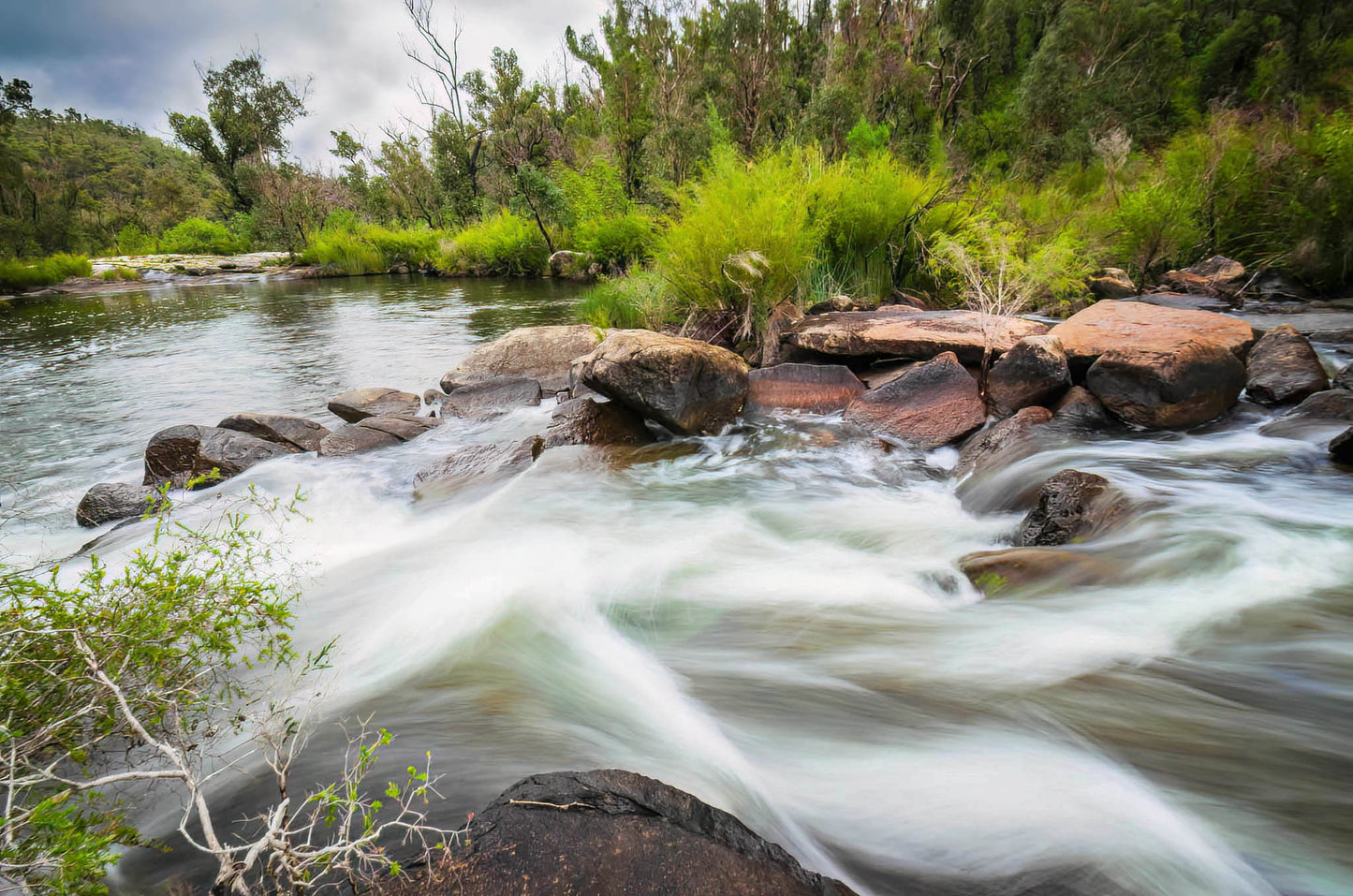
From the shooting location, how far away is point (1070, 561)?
2.77m

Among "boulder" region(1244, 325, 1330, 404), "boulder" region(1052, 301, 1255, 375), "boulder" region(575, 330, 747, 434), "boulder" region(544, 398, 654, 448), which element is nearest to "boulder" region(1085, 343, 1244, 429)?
"boulder" region(1052, 301, 1255, 375)

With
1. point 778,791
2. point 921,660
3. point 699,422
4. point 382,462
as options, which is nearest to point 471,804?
point 778,791

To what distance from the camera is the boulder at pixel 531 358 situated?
24.5 feet

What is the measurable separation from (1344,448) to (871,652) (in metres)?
3.27

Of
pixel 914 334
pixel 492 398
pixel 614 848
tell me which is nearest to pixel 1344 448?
pixel 914 334

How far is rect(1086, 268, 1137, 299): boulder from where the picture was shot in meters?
8.16

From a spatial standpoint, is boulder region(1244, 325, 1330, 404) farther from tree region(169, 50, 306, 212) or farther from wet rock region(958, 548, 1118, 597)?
tree region(169, 50, 306, 212)

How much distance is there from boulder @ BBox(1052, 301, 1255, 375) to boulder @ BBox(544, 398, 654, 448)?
11.6 ft

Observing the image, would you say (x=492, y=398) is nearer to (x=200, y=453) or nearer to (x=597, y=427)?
(x=597, y=427)

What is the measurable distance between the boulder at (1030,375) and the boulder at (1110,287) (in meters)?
4.49

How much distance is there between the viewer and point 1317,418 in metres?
4.06

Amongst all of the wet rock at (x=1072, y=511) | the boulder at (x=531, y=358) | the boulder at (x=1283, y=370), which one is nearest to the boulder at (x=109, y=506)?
the boulder at (x=531, y=358)

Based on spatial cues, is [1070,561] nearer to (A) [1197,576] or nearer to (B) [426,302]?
(A) [1197,576]

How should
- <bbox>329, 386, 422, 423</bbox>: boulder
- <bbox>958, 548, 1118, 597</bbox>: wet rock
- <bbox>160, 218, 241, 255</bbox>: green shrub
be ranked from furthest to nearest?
<bbox>160, 218, 241, 255</bbox>: green shrub, <bbox>329, 386, 422, 423</bbox>: boulder, <bbox>958, 548, 1118, 597</bbox>: wet rock
